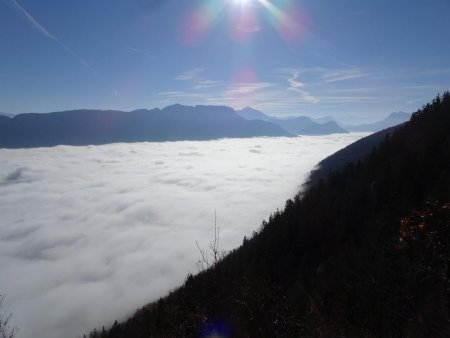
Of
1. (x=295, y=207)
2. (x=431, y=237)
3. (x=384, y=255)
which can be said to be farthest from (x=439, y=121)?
(x=431, y=237)

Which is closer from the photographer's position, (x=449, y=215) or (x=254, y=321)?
(x=449, y=215)

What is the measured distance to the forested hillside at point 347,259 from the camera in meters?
22.3

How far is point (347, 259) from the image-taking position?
2916 inches

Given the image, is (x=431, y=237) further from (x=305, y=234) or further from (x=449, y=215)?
(x=305, y=234)

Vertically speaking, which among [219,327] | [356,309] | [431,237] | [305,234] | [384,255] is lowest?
[305,234]

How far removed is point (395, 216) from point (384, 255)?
52.2 metres

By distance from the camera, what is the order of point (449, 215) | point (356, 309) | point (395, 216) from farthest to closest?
point (395, 216)
point (356, 309)
point (449, 215)

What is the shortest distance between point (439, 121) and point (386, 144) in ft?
83.9

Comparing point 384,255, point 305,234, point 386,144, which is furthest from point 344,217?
point 384,255

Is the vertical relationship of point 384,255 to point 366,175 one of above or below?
above

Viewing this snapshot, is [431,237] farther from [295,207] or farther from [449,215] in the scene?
[295,207]

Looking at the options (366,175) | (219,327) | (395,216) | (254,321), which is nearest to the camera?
(254,321)

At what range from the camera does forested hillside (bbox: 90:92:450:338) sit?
2233cm

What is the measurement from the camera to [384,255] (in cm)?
3469
